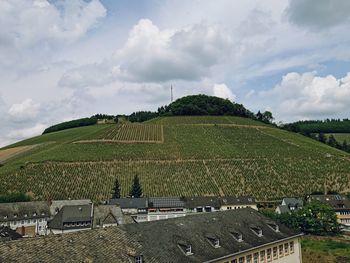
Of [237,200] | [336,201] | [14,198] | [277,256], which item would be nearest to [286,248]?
[277,256]

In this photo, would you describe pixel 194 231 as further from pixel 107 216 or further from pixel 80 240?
pixel 107 216

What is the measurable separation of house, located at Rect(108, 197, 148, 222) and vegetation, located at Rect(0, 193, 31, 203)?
22965 millimetres

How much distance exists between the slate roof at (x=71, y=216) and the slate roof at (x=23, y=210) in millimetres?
13123

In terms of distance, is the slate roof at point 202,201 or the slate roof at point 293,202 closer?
the slate roof at point 293,202

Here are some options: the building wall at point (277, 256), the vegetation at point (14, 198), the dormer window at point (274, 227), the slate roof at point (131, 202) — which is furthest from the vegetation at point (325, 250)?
the vegetation at point (14, 198)

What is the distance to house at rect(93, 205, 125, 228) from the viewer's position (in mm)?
71188

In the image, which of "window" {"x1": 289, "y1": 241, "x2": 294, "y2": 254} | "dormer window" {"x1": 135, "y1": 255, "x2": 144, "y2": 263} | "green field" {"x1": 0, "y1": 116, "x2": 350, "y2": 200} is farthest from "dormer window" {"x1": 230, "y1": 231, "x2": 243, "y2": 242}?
"green field" {"x1": 0, "y1": 116, "x2": 350, "y2": 200}

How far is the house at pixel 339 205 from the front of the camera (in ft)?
301

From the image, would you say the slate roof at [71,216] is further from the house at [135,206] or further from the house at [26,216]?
the house at [135,206]

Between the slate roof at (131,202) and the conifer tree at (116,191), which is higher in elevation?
the conifer tree at (116,191)

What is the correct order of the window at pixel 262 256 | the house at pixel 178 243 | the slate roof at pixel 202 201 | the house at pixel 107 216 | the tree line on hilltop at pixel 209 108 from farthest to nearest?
the tree line on hilltop at pixel 209 108 → the slate roof at pixel 202 201 → the house at pixel 107 216 → the window at pixel 262 256 → the house at pixel 178 243

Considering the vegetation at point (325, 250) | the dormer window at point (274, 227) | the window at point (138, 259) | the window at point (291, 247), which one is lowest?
the vegetation at point (325, 250)

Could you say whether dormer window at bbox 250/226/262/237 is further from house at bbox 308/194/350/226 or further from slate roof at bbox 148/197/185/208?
house at bbox 308/194/350/226

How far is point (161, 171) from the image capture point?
4560 inches
